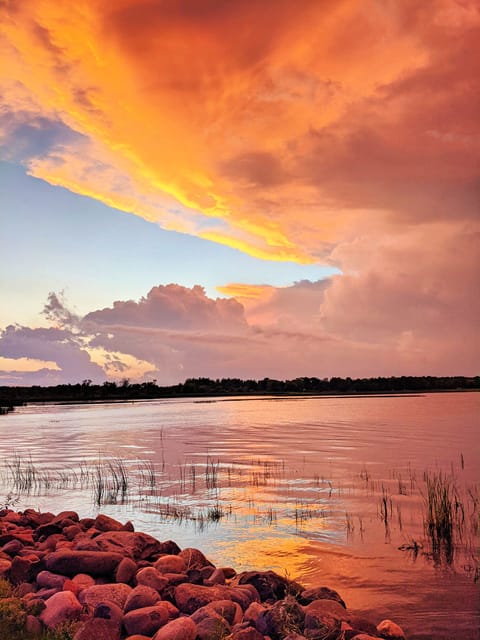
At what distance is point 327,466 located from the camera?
28.8 metres

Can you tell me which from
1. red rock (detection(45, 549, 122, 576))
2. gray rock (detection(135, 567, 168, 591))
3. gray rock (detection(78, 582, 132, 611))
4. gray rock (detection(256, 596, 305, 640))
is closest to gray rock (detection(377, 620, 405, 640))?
gray rock (detection(256, 596, 305, 640))

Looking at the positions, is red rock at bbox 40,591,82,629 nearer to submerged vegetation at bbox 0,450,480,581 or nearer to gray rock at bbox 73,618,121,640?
gray rock at bbox 73,618,121,640

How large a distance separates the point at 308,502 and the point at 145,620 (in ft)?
40.2

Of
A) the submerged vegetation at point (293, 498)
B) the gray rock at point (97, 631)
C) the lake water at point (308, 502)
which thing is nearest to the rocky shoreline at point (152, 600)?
the gray rock at point (97, 631)

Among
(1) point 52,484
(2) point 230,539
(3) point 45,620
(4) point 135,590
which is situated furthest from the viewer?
(1) point 52,484

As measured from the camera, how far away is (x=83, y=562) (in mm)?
10398

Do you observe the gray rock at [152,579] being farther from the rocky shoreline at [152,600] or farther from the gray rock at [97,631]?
the gray rock at [97,631]

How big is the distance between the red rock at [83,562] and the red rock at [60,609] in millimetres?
1297

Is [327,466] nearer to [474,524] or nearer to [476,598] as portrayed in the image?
[474,524]

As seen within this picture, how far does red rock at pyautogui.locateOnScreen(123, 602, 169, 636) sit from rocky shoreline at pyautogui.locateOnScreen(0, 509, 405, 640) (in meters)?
0.01

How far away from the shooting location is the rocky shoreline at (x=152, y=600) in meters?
8.21

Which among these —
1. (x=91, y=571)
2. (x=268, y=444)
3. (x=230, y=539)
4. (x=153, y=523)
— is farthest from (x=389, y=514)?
(x=268, y=444)

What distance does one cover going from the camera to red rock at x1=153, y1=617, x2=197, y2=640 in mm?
7875

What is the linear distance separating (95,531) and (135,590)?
4479mm
